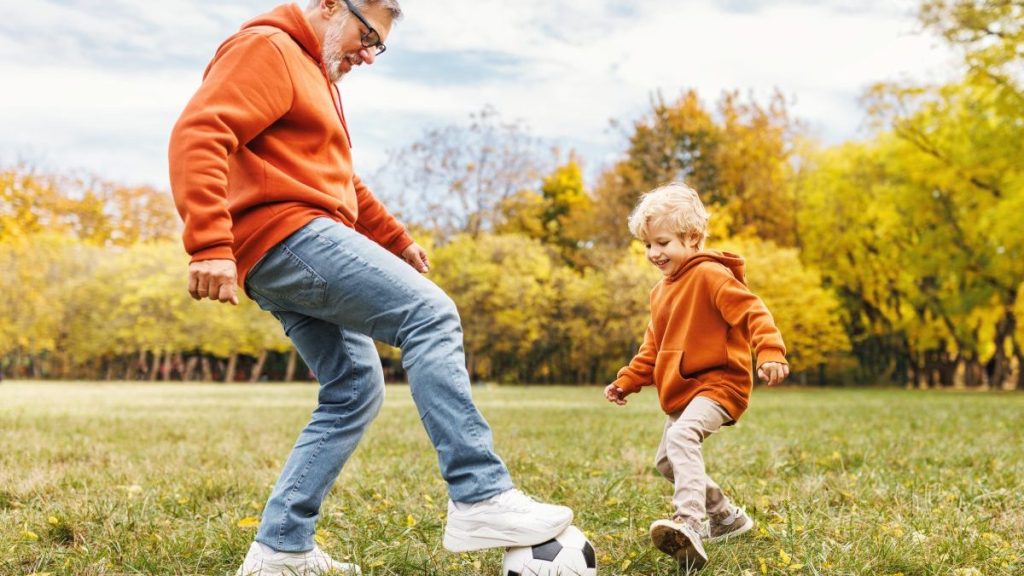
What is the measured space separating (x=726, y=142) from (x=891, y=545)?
128 ft

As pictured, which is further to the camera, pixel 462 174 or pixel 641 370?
pixel 462 174

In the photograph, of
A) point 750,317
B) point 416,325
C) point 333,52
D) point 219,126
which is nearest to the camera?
point 219,126

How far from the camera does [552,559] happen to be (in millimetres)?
2758

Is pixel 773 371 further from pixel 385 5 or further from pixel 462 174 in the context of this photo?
pixel 462 174

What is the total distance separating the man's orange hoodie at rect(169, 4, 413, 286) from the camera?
2711 millimetres

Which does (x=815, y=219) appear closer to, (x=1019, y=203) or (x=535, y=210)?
(x=535, y=210)

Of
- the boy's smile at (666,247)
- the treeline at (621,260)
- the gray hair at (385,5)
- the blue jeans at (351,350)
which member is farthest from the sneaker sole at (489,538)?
the treeline at (621,260)

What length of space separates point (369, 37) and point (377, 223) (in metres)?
0.92

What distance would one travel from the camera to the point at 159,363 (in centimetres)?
5362

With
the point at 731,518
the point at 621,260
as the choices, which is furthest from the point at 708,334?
the point at 621,260

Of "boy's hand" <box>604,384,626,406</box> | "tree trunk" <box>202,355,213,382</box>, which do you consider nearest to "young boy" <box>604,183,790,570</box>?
"boy's hand" <box>604,384,626,406</box>

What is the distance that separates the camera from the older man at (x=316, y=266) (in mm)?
2729

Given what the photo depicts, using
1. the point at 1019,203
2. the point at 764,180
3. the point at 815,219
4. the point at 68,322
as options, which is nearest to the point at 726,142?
the point at 764,180

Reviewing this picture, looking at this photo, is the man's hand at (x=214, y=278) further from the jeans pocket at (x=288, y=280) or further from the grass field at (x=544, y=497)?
the grass field at (x=544, y=497)
